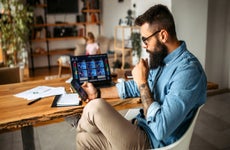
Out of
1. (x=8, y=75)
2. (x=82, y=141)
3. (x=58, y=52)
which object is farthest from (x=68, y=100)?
(x=58, y=52)

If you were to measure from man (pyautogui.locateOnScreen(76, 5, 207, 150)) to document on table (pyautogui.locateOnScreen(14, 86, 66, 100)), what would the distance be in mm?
370

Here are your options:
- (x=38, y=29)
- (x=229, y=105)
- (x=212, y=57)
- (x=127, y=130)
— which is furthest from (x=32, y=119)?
(x=38, y=29)

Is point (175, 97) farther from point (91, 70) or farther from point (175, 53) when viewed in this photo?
point (91, 70)

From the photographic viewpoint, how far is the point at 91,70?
1.98 meters

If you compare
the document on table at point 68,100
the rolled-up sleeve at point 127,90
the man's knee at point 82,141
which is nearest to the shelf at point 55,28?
the document on table at point 68,100

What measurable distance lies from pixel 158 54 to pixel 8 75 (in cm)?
178

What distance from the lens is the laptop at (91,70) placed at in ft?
6.36

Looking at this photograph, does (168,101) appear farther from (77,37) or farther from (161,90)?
(77,37)

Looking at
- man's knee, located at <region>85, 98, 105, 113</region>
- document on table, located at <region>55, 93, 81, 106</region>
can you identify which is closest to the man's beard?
man's knee, located at <region>85, 98, 105, 113</region>

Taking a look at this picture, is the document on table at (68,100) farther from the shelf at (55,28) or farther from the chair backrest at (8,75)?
the shelf at (55,28)

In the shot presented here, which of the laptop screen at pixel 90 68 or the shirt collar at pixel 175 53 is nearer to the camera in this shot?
the shirt collar at pixel 175 53

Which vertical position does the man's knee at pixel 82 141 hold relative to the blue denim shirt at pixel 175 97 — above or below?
below

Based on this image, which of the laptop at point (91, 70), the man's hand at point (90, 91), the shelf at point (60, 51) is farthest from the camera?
the shelf at point (60, 51)

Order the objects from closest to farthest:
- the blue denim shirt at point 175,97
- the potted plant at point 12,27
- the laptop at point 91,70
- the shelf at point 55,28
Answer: the blue denim shirt at point 175,97 → the laptop at point 91,70 → the potted plant at point 12,27 → the shelf at point 55,28
